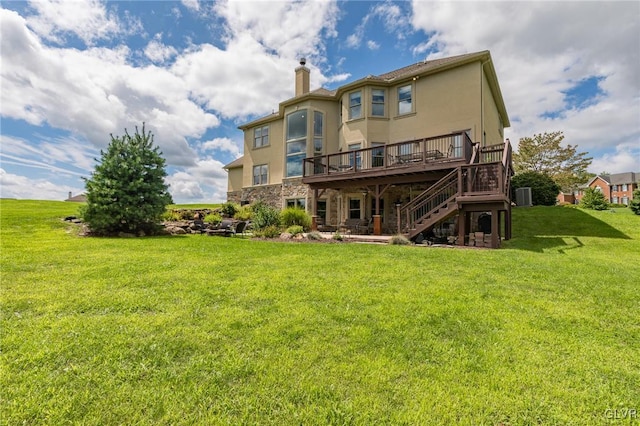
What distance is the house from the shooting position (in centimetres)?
1057

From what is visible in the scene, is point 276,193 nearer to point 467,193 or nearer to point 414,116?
point 414,116

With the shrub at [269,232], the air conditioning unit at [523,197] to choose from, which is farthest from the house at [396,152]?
the air conditioning unit at [523,197]

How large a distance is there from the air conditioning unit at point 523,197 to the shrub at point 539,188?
58 cm

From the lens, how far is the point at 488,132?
1525 centimetres

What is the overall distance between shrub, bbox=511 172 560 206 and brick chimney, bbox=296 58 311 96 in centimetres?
1575

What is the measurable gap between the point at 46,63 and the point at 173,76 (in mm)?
5330

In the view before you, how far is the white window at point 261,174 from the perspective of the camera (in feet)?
70.4

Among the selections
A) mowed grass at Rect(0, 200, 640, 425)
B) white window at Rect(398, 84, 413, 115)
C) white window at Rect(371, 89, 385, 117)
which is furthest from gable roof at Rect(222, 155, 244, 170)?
mowed grass at Rect(0, 200, 640, 425)

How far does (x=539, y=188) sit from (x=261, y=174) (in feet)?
61.8

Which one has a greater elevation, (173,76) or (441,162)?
(173,76)

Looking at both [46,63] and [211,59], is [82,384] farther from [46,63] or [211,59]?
[211,59]

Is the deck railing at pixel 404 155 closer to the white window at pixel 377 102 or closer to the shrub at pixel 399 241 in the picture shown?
the white window at pixel 377 102

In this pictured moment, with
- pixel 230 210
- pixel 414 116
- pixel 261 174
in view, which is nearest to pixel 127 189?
pixel 230 210

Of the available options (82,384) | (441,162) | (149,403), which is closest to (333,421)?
(149,403)
